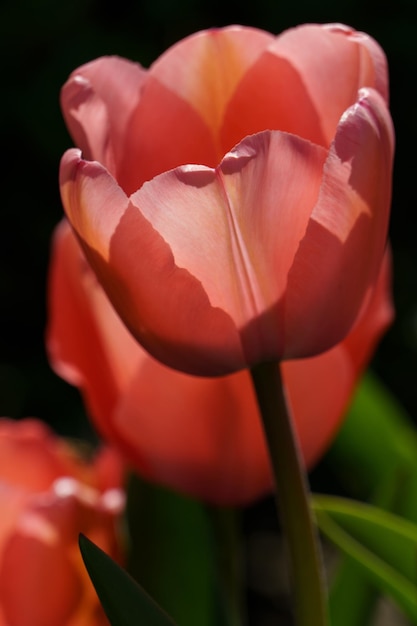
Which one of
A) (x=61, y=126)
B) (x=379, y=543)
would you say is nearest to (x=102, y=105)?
(x=379, y=543)

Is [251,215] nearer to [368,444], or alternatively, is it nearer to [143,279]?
[143,279]

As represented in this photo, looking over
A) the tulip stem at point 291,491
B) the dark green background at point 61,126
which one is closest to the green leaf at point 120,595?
the tulip stem at point 291,491

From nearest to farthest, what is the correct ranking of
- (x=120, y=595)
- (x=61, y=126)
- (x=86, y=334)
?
(x=120, y=595)
(x=86, y=334)
(x=61, y=126)

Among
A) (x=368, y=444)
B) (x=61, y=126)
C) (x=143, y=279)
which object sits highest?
(x=143, y=279)

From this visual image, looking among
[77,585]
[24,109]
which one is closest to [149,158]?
[77,585]

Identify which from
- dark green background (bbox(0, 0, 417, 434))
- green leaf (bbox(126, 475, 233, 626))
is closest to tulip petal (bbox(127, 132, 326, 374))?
green leaf (bbox(126, 475, 233, 626))

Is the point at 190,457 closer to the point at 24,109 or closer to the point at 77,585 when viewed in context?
the point at 77,585

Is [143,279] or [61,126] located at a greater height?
[143,279]
